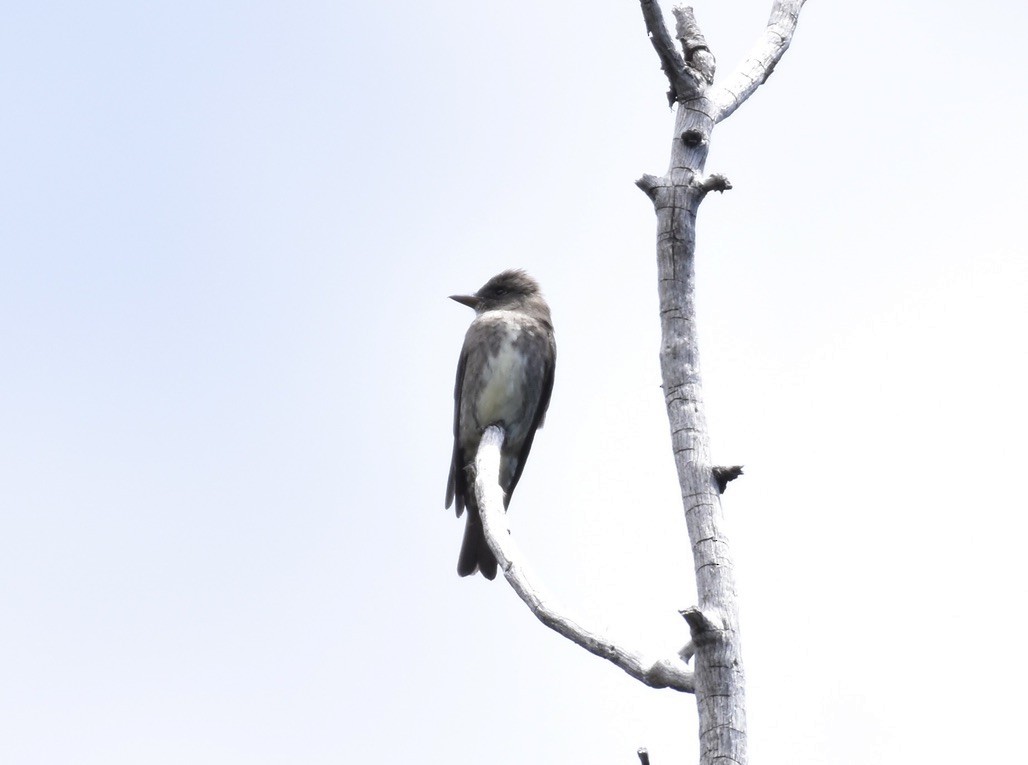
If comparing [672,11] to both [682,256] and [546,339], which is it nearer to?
[682,256]

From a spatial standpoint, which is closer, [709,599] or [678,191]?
[709,599]

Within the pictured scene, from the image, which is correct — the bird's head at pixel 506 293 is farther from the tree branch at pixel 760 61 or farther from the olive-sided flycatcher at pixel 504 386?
the tree branch at pixel 760 61

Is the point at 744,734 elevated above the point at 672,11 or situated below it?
below

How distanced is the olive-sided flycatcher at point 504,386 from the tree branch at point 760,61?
145 inches

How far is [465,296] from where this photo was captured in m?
9.22

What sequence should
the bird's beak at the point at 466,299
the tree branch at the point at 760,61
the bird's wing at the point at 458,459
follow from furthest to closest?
the bird's beak at the point at 466,299
the bird's wing at the point at 458,459
the tree branch at the point at 760,61

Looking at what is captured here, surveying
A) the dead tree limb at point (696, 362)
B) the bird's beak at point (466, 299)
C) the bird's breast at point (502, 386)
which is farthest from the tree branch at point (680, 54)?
the bird's beak at point (466, 299)

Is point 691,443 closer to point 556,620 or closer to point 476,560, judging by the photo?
point 556,620

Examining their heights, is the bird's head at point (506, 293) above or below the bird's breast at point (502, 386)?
above

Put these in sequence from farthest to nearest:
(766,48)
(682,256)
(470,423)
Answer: (470,423) < (766,48) < (682,256)

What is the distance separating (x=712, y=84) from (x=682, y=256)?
2.56 ft

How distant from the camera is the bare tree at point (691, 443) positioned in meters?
3.71

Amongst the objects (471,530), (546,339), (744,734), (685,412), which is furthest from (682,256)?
(546,339)

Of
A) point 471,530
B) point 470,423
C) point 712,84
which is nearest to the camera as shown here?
point 712,84
